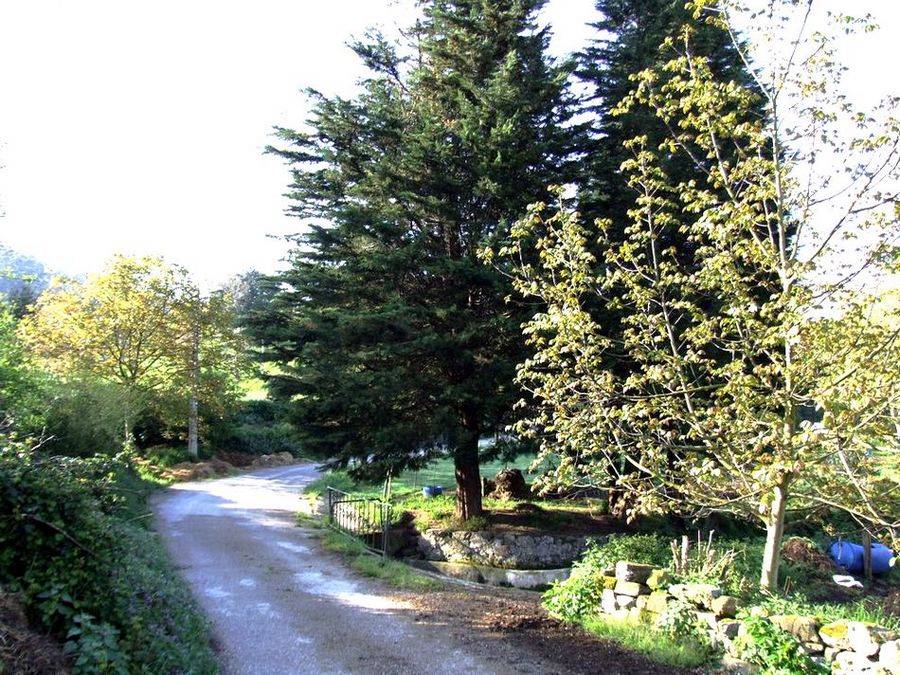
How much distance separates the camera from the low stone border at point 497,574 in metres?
11.9

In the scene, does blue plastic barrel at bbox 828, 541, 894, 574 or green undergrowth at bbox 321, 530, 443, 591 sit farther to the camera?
blue plastic barrel at bbox 828, 541, 894, 574

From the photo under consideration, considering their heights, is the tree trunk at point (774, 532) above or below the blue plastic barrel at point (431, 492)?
above

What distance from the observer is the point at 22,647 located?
3383mm

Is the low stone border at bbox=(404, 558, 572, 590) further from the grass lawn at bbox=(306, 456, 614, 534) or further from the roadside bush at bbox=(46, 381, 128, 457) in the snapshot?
the roadside bush at bbox=(46, 381, 128, 457)

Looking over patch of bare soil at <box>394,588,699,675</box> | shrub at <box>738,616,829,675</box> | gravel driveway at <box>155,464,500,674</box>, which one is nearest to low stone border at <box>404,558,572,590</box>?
gravel driveway at <box>155,464,500,674</box>

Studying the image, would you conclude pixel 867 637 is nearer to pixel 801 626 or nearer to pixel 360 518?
pixel 801 626

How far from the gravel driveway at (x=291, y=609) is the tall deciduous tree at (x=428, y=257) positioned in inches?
103

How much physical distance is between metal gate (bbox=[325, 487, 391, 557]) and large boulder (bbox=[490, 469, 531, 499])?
3.09m

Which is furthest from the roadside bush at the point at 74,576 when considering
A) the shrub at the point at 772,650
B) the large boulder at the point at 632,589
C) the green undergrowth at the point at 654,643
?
the shrub at the point at 772,650

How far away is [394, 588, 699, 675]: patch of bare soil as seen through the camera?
592cm

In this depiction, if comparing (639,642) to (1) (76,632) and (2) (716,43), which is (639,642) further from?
(2) (716,43)

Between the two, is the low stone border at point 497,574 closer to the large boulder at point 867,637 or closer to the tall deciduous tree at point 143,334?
the large boulder at point 867,637

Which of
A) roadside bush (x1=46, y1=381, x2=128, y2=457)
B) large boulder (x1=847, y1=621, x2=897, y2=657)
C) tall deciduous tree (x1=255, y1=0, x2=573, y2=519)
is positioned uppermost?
tall deciduous tree (x1=255, y1=0, x2=573, y2=519)

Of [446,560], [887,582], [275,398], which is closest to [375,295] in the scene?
[275,398]
